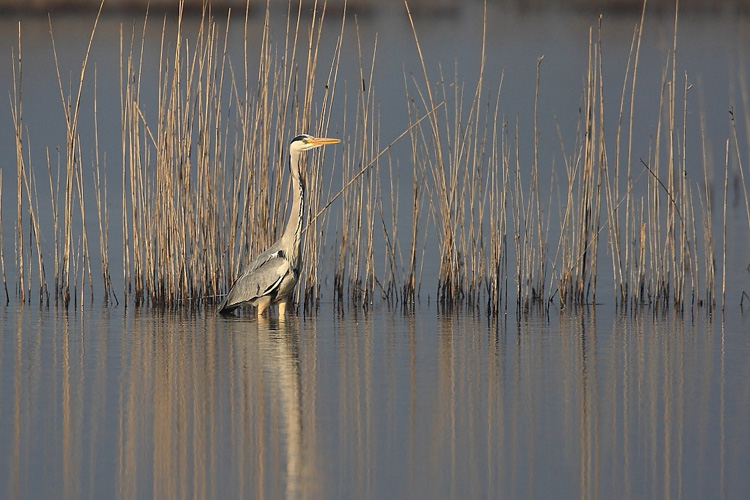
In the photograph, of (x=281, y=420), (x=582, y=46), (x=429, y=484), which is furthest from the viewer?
(x=582, y=46)

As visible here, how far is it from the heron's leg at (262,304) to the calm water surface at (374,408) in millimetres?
220

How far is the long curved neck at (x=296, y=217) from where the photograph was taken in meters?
7.91

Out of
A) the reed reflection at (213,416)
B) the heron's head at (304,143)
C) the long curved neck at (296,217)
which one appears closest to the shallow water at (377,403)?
the reed reflection at (213,416)

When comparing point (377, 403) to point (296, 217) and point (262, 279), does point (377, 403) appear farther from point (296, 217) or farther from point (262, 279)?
point (296, 217)

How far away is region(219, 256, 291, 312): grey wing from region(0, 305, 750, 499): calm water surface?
8.1 inches

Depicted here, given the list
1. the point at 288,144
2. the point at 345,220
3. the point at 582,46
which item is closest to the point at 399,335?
the point at 345,220

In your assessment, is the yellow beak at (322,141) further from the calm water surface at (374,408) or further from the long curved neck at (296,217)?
the calm water surface at (374,408)

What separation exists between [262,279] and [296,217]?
48 centimetres

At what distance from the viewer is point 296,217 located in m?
7.95

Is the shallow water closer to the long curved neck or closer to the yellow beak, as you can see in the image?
the long curved neck

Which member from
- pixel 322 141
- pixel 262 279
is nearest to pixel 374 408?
pixel 262 279

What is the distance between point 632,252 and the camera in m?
8.74

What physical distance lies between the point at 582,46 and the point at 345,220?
2003 centimetres

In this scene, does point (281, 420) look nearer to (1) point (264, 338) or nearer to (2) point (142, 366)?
(2) point (142, 366)
